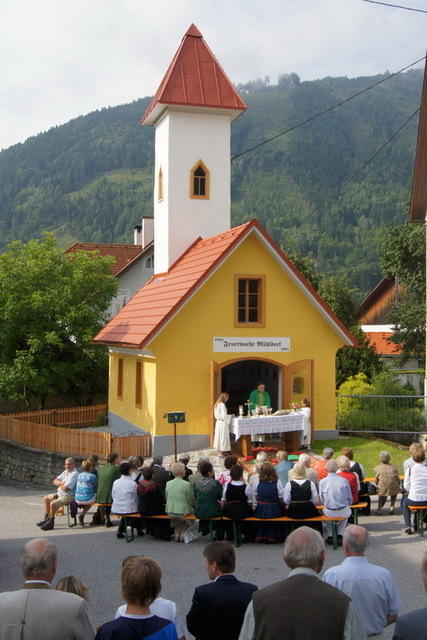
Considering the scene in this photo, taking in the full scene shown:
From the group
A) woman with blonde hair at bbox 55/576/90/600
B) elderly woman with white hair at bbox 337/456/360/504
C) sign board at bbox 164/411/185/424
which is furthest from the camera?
sign board at bbox 164/411/185/424

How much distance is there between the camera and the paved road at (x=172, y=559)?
9.51 meters

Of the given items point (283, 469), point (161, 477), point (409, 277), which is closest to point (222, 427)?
point (283, 469)

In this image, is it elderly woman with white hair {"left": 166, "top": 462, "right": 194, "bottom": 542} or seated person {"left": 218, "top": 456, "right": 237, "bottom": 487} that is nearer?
elderly woman with white hair {"left": 166, "top": 462, "right": 194, "bottom": 542}

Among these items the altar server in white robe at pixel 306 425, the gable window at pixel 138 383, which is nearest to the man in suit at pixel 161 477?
the altar server in white robe at pixel 306 425

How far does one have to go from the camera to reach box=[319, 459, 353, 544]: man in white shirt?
11906 millimetres

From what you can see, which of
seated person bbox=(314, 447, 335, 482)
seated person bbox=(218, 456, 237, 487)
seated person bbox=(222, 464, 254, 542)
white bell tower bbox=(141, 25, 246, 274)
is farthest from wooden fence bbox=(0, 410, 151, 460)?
seated person bbox=(222, 464, 254, 542)

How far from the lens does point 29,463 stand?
82.0 feet

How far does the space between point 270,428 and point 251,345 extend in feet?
9.08

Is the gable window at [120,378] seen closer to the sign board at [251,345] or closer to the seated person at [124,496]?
the sign board at [251,345]

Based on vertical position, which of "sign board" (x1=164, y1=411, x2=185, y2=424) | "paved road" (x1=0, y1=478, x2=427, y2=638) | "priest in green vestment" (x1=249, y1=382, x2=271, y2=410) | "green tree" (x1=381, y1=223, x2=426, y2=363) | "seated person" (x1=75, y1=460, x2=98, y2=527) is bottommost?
"paved road" (x1=0, y1=478, x2=427, y2=638)

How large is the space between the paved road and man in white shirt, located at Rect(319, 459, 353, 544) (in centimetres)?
57

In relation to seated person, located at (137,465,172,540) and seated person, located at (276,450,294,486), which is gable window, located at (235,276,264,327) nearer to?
seated person, located at (276,450,294,486)

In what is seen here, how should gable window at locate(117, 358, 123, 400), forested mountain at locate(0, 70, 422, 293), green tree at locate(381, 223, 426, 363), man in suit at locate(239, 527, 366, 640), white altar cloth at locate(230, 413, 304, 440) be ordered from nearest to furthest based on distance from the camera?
man in suit at locate(239, 527, 366, 640), white altar cloth at locate(230, 413, 304, 440), gable window at locate(117, 358, 123, 400), green tree at locate(381, 223, 426, 363), forested mountain at locate(0, 70, 422, 293)

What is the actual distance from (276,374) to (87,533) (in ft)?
35.5
